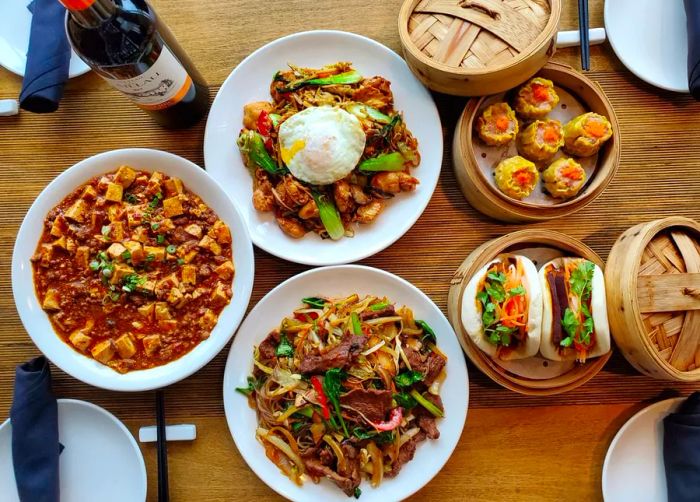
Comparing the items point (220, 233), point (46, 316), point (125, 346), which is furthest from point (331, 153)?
point (46, 316)

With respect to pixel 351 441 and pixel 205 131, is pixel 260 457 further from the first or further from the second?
pixel 205 131

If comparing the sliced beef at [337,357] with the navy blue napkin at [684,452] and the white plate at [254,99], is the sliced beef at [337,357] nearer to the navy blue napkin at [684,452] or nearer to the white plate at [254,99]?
the white plate at [254,99]

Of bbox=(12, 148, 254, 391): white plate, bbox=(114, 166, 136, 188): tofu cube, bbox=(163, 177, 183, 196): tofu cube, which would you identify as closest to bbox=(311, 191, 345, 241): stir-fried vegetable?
bbox=(12, 148, 254, 391): white plate

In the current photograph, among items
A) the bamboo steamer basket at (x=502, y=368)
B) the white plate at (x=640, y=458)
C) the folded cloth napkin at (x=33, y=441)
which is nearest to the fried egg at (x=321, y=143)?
the bamboo steamer basket at (x=502, y=368)

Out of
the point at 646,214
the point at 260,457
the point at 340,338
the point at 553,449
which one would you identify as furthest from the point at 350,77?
the point at 553,449

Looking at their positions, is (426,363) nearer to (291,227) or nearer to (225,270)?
(291,227)

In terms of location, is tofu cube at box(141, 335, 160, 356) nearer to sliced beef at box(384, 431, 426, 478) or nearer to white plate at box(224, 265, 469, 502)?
white plate at box(224, 265, 469, 502)

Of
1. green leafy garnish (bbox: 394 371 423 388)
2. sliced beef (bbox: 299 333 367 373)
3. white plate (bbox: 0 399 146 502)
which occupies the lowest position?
→ white plate (bbox: 0 399 146 502)
